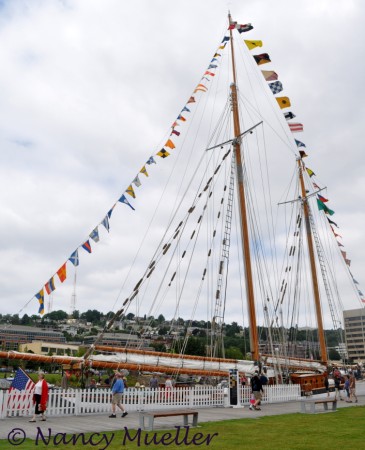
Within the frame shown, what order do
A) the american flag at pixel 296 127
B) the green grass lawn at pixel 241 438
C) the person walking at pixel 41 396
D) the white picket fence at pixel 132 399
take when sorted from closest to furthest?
the green grass lawn at pixel 241 438 < the person walking at pixel 41 396 < the white picket fence at pixel 132 399 < the american flag at pixel 296 127

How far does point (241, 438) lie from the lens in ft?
33.8

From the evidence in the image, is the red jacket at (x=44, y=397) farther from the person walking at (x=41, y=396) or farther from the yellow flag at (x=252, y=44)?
the yellow flag at (x=252, y=44)

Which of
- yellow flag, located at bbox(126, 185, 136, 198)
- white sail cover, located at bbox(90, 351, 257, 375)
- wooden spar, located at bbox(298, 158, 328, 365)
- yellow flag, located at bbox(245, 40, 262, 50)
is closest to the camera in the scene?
white sail cover, located at bbox(90, 351, 257, 375)

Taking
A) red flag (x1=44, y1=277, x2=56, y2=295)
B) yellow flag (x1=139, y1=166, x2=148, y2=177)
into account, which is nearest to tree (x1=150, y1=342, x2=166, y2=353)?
yellow flag (x1=139, y1=166, x2=148, y2=177)

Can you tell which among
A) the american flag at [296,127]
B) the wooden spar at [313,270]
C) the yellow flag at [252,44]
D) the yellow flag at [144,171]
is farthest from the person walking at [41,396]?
the wooden spar at [313,270]

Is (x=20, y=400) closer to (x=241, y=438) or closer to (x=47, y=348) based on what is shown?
(x=241, y=438)

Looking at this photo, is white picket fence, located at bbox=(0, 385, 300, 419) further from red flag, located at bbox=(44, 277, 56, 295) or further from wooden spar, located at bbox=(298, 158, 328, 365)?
wooden spar, located at bbox=(298, 158, 328, 365)

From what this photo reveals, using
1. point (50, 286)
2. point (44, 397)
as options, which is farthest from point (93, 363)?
point (44, 397)

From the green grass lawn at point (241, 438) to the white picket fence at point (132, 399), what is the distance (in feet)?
11.1

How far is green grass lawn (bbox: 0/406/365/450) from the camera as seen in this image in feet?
30.0

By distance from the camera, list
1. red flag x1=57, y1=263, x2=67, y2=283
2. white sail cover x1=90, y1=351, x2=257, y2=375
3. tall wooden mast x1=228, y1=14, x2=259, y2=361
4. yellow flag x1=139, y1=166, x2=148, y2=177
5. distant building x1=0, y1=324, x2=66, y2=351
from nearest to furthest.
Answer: red flag x1=57, y1=263, x2=67, y2=283
white sail cover x1=90, y1=351, x2=257, y2=375
yellow flag x1=139, y1=166, x2=148, y2=177
tall wooden mast x1=228, y1=14, x2=259, y2=361
distant building x1=0, y1=324, x2=66, y2=351

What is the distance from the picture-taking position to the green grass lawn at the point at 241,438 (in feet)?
30.0

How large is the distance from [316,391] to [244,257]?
9737mm

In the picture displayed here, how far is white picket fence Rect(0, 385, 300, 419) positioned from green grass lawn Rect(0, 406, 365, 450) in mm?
3370
